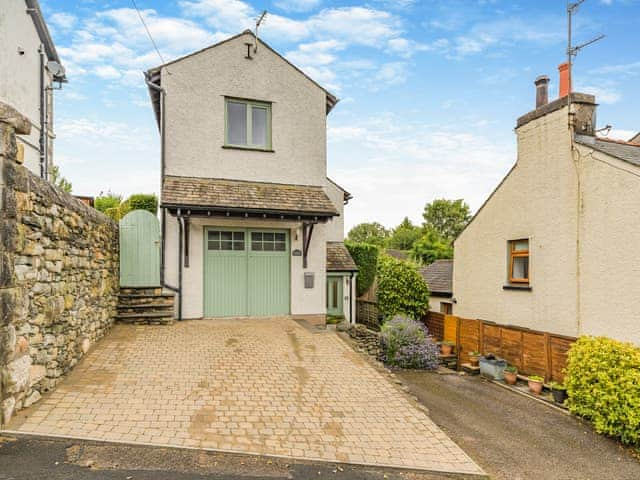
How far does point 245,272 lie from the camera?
971 centimetres

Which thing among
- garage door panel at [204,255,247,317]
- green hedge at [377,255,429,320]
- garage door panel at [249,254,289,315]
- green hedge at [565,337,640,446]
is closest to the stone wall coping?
garage door panel at [204,255,247,317]

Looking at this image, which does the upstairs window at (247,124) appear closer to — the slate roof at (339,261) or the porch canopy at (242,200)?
the porch canopy at (242,200)

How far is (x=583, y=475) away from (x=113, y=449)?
19.2 feet

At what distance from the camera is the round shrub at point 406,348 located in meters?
10.7

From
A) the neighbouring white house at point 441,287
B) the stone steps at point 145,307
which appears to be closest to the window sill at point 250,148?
the stone steps at point 145,307

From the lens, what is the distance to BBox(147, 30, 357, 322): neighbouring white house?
9.23 meters

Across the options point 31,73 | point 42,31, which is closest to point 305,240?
point 31,73

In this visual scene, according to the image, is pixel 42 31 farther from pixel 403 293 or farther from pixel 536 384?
pixel 536 384

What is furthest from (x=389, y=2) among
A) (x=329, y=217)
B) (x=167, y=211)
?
(x=167, y=211)

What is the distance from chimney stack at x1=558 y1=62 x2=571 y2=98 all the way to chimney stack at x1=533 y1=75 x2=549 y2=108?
1.87 ft

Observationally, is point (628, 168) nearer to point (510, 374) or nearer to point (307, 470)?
point (510, 374)

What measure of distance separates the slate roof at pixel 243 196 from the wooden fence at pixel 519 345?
19.9 feet

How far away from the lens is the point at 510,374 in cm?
1005

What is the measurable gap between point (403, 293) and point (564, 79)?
852cm
